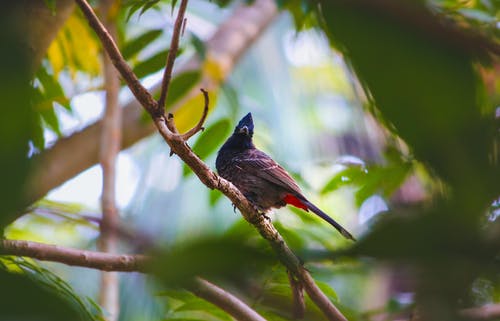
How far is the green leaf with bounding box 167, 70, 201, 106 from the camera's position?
2.43 meters

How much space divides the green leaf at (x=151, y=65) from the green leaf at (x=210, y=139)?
13.1 inches

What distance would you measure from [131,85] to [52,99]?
107cm

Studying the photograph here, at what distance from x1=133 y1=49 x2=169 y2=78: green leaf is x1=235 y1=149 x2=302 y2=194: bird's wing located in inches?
46.7

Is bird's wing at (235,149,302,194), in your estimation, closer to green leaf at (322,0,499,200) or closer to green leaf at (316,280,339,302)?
green leaf at (316,280,339,302)

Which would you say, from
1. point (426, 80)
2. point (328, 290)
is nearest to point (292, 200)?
point (328, 290)

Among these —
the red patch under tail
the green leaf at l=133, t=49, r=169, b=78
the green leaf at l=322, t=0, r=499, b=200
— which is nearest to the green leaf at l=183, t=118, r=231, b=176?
the green leaf at l=133, t=49, r=169, b=78

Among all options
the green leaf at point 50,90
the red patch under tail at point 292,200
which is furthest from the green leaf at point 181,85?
the red patch under tail at point 292,200

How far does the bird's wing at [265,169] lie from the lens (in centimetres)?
321

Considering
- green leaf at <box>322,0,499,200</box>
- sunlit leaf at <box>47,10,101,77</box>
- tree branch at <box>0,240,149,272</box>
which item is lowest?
tree branch at <box>0,240,149,272</box>

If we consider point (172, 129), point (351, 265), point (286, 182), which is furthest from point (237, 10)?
point (351, 265)

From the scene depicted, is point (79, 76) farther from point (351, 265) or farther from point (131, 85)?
point (351, 265)

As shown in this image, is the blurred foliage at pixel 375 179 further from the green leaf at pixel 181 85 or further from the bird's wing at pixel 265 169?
the bird's wing at pixel 265 169

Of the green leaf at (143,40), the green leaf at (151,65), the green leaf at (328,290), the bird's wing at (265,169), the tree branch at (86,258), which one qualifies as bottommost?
the green leaf at (328,290)

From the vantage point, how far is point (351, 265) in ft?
1.35
